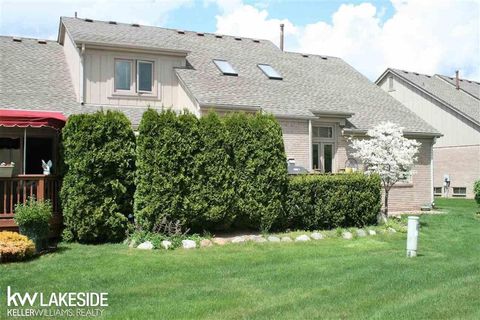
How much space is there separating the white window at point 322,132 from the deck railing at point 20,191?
35.4 feet

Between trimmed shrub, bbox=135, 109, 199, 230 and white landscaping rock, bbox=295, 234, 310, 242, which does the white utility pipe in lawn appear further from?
trimmed shrub, bbox=135, 109, 199, 230

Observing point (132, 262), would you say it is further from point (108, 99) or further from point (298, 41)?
point (298, 41)

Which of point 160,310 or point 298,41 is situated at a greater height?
point 298,41

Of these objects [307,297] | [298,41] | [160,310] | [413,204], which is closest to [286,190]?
[307,297]

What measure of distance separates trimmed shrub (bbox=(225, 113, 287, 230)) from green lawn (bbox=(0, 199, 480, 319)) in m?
1.11

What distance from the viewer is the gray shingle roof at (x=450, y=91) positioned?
32.9 metres

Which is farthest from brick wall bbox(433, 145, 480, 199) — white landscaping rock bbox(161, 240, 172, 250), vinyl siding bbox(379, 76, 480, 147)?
white landscaping rock bbox(161, 240, 172, 250)

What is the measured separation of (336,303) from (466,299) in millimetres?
2000

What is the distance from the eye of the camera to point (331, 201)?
568 inches

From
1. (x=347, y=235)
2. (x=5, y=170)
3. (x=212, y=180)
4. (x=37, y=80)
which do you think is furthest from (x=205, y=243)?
(x=37, y=80)

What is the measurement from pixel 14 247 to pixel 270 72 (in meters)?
14.9

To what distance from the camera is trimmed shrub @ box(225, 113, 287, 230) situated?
1316 cm

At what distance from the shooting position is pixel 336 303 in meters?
7.11

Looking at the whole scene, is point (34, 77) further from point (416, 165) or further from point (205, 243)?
point (416, 165)
